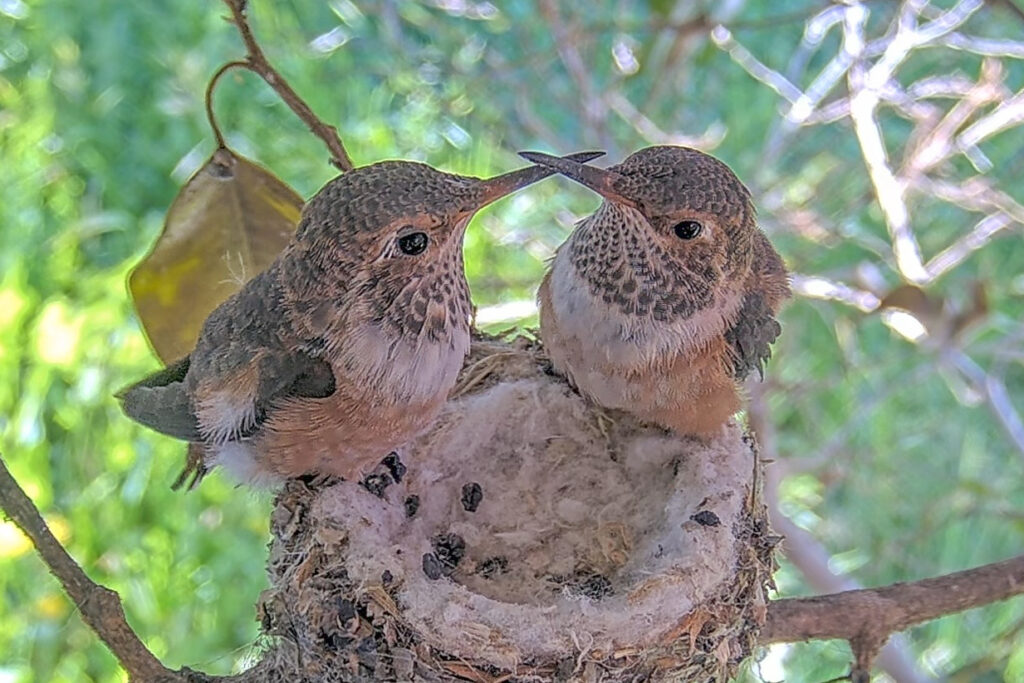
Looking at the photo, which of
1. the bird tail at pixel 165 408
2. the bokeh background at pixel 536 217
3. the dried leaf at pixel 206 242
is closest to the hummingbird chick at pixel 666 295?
the dried leaf at pixel 206 242

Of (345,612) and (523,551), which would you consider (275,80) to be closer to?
(345,612)

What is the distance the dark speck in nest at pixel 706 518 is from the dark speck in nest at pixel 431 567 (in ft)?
1.17

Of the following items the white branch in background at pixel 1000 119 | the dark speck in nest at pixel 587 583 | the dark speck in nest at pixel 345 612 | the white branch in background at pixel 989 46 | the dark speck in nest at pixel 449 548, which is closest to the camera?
the dark speck in nest at pixel 345 612

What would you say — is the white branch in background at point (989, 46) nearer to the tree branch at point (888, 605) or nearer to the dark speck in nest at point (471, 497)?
the tree branch at point (888, 605)

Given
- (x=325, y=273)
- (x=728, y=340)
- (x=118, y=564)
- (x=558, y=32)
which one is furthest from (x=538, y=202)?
(x=325, y=273)

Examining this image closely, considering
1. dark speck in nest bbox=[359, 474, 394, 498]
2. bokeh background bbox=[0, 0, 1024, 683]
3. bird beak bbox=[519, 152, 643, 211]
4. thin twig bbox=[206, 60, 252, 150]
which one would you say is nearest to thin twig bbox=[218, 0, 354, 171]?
thin twig bbox=[206, 60, 252, 150]

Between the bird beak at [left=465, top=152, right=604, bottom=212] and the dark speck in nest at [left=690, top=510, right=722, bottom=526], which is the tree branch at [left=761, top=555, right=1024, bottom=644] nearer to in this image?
the dark speck in nest at [left=690, top=510, right=722, bottom=526]

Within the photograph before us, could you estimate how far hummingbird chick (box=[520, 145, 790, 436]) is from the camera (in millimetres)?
1392

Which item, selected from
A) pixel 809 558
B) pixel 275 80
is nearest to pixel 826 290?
pixel 809 558

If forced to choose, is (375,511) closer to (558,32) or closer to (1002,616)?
(558,32)

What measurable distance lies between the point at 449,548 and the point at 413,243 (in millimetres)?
581

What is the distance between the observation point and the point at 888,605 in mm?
1418

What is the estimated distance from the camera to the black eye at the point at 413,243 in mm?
1297

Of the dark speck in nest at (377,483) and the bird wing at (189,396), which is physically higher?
the bird wing at (189,396)
